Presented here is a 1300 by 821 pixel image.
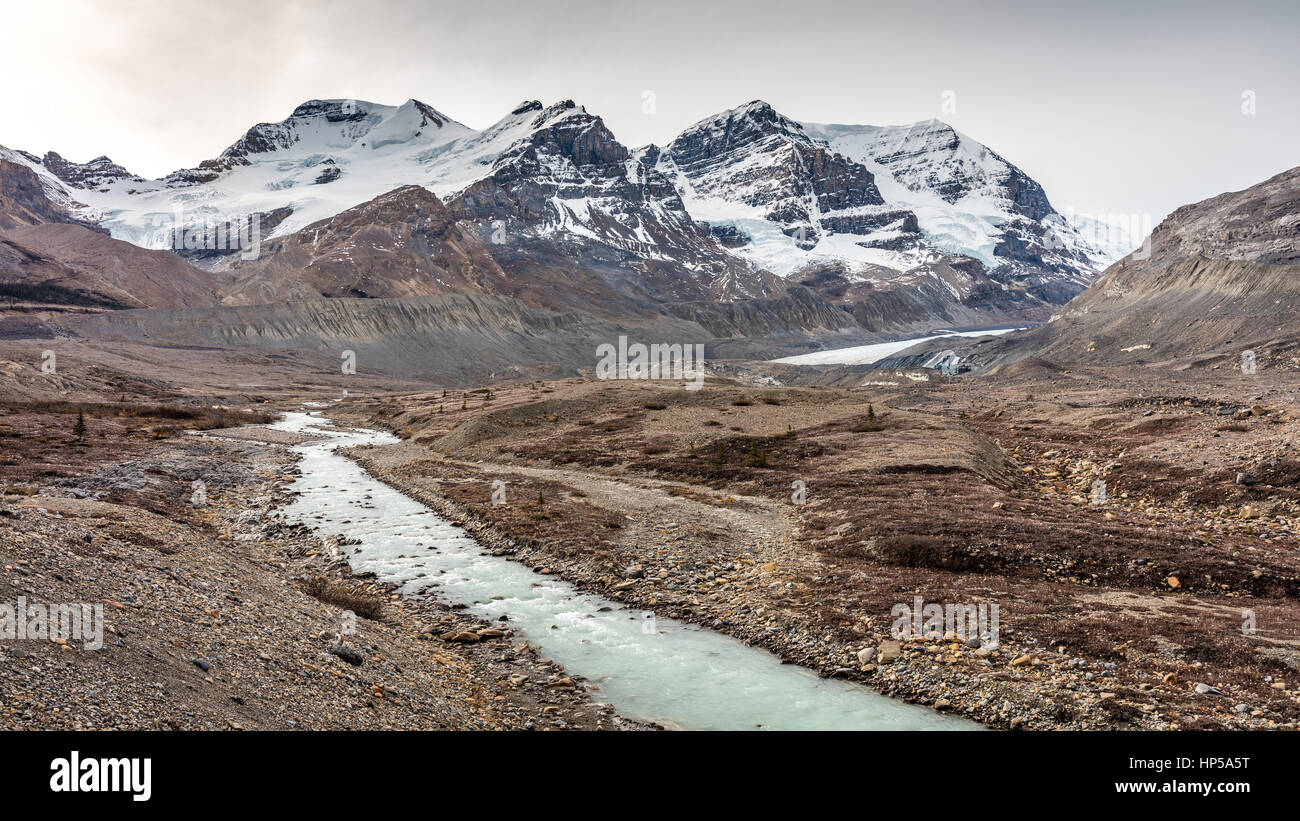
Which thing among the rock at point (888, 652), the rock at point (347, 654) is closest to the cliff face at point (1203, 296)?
the rock at point (888, 652)

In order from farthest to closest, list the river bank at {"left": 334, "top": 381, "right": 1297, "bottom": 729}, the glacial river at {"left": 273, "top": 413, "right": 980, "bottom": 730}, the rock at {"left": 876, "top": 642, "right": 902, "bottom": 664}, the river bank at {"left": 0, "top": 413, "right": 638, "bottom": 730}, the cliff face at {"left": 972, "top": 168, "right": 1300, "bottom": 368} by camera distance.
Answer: the cliff face at {"left": 972, "top": 168, "right": 1300, "bottom": 368} < the rock at {"left": 876, "top": 642, "right": 902, "bottom": 664} < the river bank at {"left": 334, "top": 381, "right": 1297, "bottom": 729} < the glacial river at {"left": 273, "top": 413, "right": 980, "bottom": 730} < the river bank at {"left": 0, "top": 413, "right": 638, "bottom": 730}

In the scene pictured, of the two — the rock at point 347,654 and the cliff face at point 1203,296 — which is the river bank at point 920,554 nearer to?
the rock at point 347,654

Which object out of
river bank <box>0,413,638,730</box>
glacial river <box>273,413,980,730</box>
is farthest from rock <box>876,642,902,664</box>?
river bank <box>0,413,638,730</box>

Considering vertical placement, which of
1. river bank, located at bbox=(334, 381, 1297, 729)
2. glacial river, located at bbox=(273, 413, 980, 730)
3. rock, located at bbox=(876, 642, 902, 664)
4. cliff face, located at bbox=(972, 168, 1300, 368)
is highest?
cliff face, located at bbox=(972, 168, 1300, 368)

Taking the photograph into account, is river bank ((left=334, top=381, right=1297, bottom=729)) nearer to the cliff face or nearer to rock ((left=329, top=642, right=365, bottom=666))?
rock ((left=329, top=642, right=365, bottom=666))

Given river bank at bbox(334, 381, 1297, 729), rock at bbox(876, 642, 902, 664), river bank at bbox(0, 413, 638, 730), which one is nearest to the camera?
river bank at bbox(0, 413, 638, 730)

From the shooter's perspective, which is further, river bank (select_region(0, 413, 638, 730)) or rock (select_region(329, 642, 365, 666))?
rock (select_region(329, 642, 365, 666))
